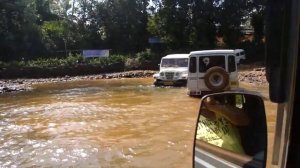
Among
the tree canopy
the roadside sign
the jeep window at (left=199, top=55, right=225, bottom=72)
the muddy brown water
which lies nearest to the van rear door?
the jeep window at (left=199, top=55, right=225, bottom=72)

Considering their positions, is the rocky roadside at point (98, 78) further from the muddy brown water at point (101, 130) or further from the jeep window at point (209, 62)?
the jeep window at point (209, 62)

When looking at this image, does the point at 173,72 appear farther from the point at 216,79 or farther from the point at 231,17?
the point at 231,17

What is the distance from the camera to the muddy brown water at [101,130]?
827 centimetres

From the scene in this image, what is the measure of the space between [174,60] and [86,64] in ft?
44.2

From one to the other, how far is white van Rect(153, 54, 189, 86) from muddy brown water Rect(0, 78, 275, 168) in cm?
105

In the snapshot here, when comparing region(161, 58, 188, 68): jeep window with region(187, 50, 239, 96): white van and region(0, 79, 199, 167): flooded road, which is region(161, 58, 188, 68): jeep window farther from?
region(187, 50, 239, 96): white van

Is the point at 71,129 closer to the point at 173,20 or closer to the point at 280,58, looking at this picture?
the point at 280,58

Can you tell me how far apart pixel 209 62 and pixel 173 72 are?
17.4 feet

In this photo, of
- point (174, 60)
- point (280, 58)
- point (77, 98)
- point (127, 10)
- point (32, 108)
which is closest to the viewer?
point (280, 58)

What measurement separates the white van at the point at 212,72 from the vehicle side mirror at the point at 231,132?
475 inches

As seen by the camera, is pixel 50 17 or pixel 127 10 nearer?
pixel 127 10

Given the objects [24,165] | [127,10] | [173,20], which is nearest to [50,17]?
[127,10]

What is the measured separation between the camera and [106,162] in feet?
26.2

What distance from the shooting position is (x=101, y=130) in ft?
36.6
